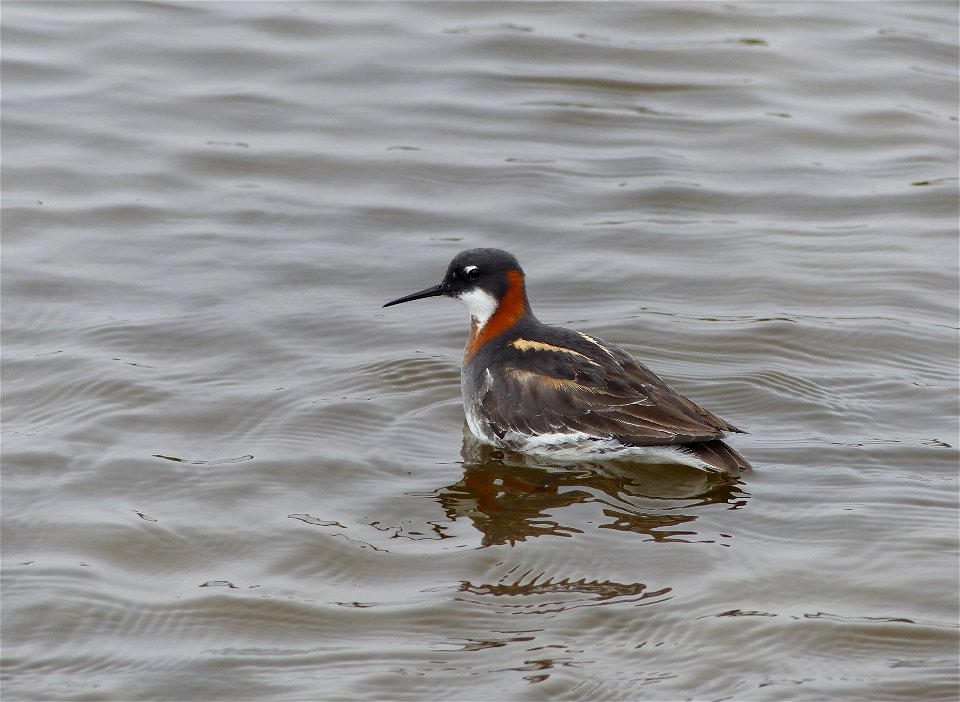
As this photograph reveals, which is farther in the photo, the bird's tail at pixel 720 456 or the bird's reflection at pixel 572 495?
the bird's tail at pixel 720 456

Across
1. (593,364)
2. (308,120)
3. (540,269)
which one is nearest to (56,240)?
(308,120)

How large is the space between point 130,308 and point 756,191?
5.31 metres

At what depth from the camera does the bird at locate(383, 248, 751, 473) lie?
7.78 m

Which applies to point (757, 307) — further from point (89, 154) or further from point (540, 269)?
point (89, 154)

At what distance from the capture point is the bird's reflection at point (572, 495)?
7.33 m

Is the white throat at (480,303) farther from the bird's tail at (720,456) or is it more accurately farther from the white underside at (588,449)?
the bird's tail at (720,456)

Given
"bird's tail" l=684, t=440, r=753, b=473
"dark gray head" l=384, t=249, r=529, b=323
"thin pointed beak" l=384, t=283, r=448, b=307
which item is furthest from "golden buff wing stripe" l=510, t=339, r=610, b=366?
"bird's tail" l=684, t=440, r=753, b=473

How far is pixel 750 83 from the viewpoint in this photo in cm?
1373

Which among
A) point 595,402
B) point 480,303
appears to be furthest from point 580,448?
point 480,303

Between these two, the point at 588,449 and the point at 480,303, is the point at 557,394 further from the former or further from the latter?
the point at 480,303

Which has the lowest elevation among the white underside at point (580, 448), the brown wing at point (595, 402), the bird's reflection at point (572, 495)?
the bird's reflection at point (572, 495)

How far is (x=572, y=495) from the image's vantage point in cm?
776

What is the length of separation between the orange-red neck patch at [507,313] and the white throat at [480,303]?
0.03 meters

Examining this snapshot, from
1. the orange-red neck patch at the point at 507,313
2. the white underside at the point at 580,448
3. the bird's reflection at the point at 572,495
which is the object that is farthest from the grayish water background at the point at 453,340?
the orange-red neck patch at the point at 507,313
